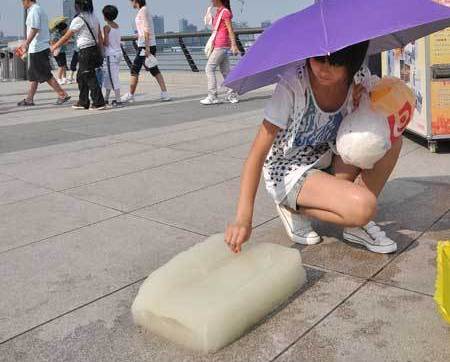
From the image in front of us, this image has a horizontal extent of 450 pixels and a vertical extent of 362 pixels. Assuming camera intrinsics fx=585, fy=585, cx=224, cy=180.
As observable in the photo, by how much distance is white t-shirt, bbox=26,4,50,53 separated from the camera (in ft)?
30.9

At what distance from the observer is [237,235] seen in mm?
2365

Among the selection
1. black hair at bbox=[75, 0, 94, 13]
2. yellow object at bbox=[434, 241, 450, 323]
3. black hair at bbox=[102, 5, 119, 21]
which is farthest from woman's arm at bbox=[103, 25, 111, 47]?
yellow object at bbox=[434, 241, 450, 323]

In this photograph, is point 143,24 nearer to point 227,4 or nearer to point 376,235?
point 227,4

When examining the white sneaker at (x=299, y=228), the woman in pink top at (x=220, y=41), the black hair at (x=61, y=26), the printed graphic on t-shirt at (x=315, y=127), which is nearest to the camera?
the printed graphic on t-shirt at (x=315, y=127)

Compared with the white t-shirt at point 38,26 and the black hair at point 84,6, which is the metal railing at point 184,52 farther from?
the black hair at point 84,6

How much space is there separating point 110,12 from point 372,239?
7640mm

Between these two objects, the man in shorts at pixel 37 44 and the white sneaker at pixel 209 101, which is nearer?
the white sneaker at pixel 209 101

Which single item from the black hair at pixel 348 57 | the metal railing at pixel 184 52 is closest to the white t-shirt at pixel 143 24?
the metal railing at pixel 184 52

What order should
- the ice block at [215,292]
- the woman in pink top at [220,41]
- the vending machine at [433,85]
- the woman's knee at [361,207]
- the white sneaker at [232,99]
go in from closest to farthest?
the ice block at [215,292] < the woman's knee at [361,207] < the vending machine at [433,85] < the woman in pink top at [220,41] < the white sneaker at [232,99]

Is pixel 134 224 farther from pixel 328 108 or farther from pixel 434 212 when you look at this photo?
pixel 434 212

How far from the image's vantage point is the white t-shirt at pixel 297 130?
263 cm

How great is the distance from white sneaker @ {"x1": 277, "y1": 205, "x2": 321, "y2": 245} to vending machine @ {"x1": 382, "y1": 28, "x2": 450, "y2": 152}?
2302 mm

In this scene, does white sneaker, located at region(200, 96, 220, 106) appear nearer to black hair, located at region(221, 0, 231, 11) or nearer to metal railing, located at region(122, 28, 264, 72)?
black hair, located at region(221, 0, 231, 11)

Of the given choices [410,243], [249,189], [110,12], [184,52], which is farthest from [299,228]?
[184,52]
